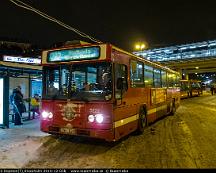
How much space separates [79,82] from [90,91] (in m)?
0.49

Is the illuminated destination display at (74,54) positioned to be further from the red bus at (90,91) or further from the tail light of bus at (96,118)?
the tail light of bus at (96,118)

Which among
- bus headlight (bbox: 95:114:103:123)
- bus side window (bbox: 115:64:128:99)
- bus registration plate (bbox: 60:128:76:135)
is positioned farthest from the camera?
bus registration plate (bbox: 60:128:76:135)

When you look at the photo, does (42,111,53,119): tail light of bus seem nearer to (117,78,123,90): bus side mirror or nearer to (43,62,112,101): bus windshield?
(43,62,112,101): bus windshield

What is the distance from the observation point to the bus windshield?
8672mm

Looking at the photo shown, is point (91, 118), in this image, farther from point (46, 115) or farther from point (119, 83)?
point (46, 115)

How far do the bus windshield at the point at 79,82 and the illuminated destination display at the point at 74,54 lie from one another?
8.9 inches

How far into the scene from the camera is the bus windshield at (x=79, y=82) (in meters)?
8.67

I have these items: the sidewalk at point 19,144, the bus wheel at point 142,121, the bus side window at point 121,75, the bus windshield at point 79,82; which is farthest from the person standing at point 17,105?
the bus side window at point 121,75

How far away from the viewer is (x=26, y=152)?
852 cm

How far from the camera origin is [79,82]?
9.06 m

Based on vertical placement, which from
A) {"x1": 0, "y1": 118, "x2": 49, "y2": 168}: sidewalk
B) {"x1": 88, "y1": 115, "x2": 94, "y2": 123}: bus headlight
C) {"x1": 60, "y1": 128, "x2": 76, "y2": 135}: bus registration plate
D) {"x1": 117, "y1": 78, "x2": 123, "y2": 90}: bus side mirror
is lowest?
{"x1": 0, "y1": 118, "x2": 49, "y2": 168}: sidewalk

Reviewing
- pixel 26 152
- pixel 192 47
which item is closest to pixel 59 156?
pixel 26 152

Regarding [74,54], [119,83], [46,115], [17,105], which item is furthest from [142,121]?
[17,105]

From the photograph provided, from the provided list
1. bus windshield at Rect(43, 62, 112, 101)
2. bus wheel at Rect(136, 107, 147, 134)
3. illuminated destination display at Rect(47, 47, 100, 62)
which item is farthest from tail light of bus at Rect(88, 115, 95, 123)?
bus wheel at Rect(136, 107, 147, 134)
